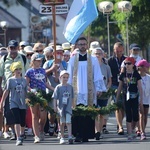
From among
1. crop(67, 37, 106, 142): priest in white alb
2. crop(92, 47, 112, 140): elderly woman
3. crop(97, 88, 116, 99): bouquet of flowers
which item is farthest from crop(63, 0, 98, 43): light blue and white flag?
crop(97, 88, 116, 99): bouquet of flowers

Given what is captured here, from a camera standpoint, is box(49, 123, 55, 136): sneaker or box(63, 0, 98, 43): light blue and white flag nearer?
box(63, 0, 98, 43): light blue and white flag

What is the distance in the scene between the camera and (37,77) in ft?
56.4

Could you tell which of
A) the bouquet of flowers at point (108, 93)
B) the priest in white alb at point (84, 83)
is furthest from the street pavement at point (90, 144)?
the bouquet of flowers at point (108, 93)

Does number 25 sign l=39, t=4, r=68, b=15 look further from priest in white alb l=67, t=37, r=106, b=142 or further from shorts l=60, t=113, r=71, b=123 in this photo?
shorts l=60, t=113, r=71, b=123

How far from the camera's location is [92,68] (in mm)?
16781

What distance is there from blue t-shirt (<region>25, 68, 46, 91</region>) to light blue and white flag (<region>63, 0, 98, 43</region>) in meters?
1.03

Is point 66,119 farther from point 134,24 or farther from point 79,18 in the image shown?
point 134,24

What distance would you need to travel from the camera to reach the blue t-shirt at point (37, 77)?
1719cm

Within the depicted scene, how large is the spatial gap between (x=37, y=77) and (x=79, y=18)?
1721mm

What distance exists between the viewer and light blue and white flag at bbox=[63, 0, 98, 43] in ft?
58.4

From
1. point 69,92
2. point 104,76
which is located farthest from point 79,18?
point 69,92

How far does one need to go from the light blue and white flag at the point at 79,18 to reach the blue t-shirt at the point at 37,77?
3.38 ft

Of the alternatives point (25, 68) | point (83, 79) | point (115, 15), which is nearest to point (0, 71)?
point (25, 68)

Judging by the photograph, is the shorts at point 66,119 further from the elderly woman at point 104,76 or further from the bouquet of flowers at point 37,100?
the elderly woman at point 104,76
